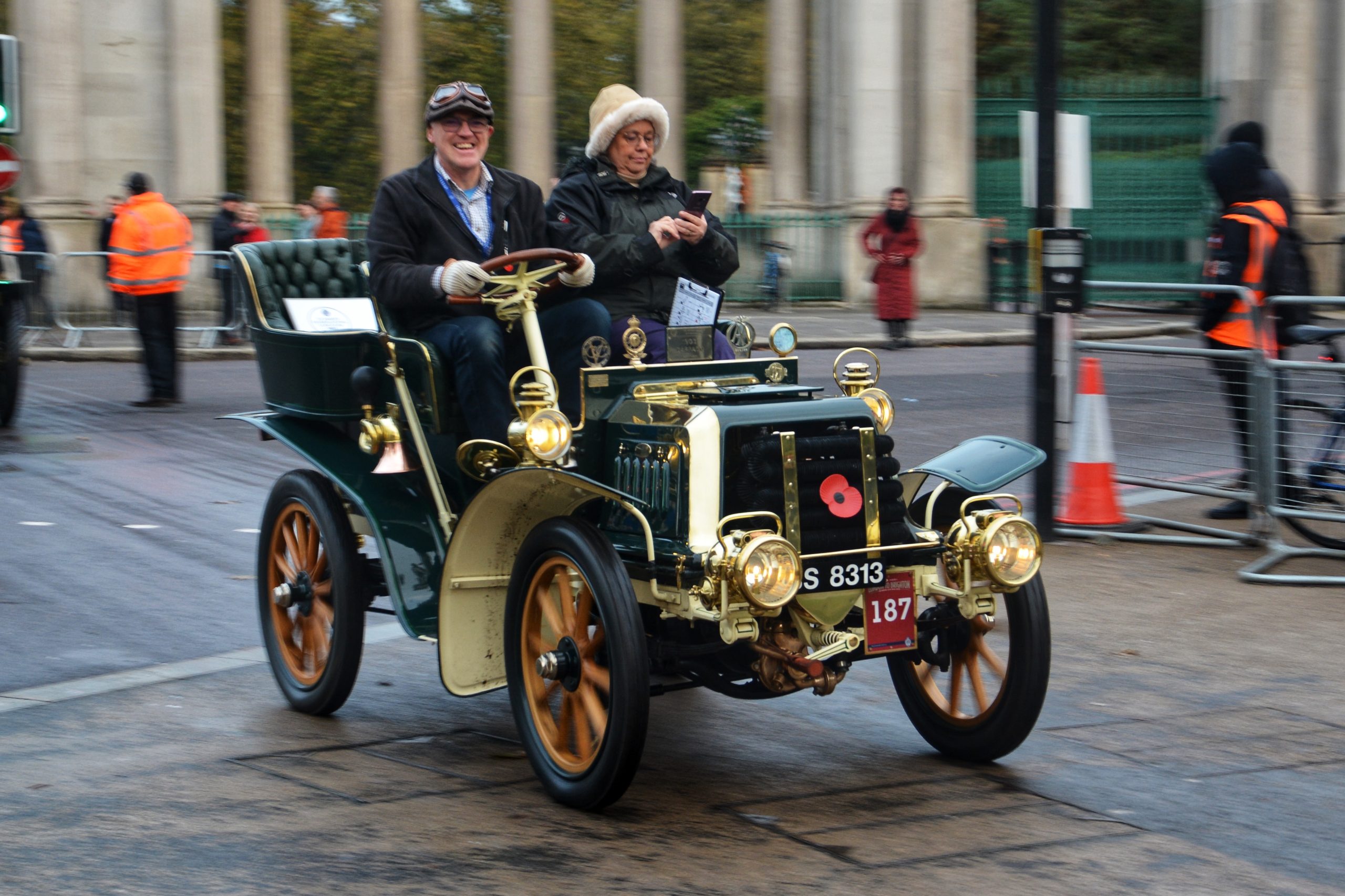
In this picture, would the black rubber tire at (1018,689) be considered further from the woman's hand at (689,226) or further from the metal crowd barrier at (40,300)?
the metal crowd barrier at (40,300)

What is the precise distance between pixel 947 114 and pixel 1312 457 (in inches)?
829

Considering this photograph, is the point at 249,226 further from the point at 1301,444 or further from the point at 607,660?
the point at 607,660

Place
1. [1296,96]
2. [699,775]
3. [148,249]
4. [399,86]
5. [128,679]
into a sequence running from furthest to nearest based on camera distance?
[1296,96] < [399,86] < [148,249] < [128,679] < [699,775]

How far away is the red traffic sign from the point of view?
13430 mm

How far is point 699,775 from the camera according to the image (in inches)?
207

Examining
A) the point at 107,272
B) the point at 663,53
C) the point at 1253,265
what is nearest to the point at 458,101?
the point at 1253,265

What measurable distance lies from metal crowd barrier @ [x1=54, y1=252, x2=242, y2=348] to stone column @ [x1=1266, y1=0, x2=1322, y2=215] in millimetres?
17529

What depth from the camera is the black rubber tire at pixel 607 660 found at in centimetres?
454

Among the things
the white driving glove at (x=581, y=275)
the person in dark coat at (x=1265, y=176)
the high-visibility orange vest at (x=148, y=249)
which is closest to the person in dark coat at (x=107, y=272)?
the high-visibility orange vest at (x=148, y=249)

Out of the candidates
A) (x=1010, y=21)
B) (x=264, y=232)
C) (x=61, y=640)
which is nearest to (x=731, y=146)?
(x=1010, y=21)

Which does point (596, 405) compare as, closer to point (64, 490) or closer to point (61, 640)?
point (61, 640)

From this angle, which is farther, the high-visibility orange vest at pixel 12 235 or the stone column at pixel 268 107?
the stone column at pixel 268 107

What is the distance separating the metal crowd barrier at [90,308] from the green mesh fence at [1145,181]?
45.6 feet

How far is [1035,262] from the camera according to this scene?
30.0ft
